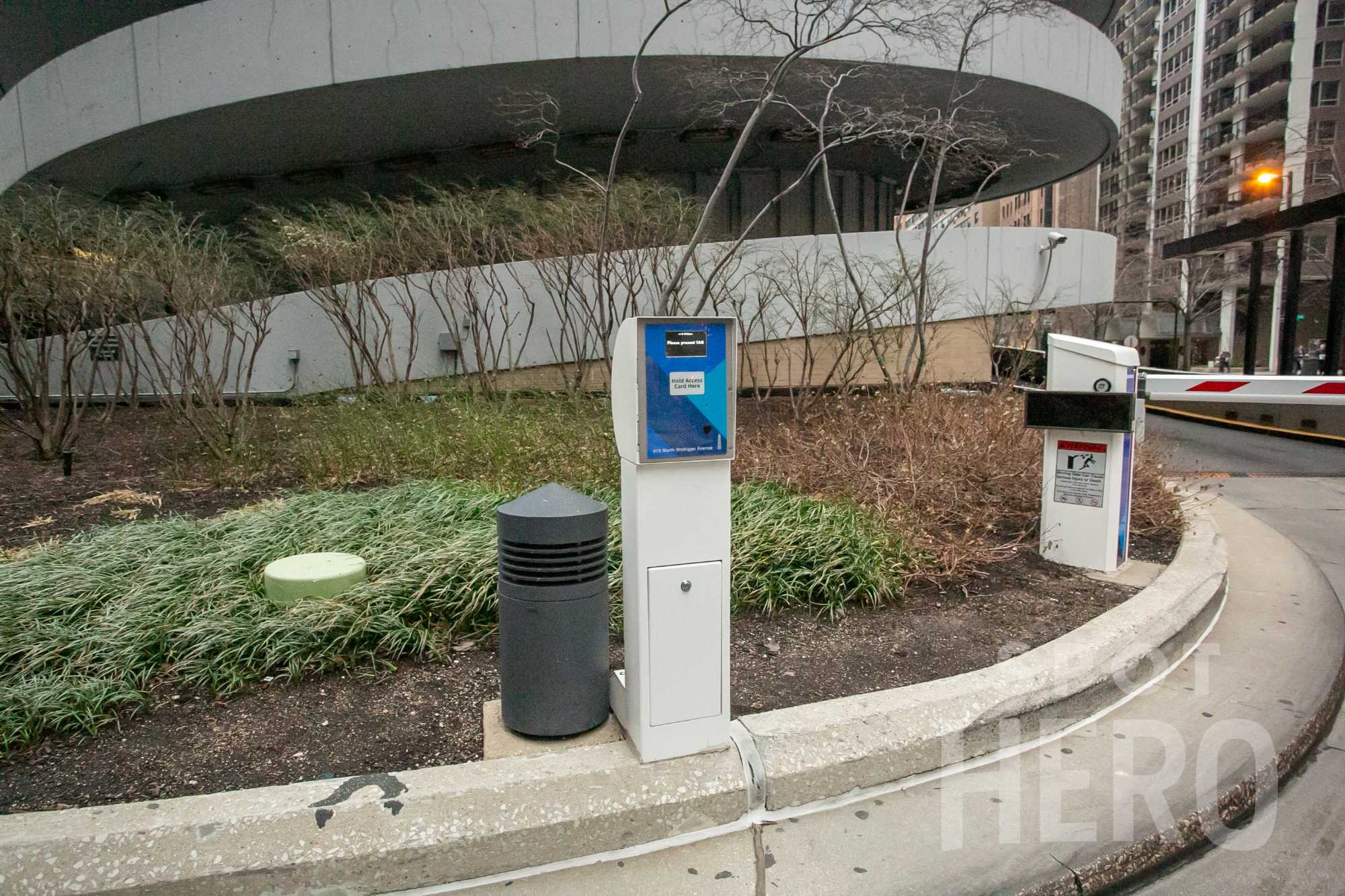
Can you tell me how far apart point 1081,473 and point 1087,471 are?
46mm

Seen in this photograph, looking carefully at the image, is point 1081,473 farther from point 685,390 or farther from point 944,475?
point 685,390

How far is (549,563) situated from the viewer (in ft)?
9.39

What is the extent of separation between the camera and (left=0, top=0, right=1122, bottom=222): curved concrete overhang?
46.3ft

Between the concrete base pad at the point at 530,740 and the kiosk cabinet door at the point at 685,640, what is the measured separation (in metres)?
0.36

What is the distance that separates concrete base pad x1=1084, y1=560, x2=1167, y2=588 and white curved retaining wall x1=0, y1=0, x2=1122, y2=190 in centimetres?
1107

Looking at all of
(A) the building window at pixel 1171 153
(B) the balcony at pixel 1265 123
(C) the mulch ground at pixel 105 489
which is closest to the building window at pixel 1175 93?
(A) the building window at pixel 1171 153

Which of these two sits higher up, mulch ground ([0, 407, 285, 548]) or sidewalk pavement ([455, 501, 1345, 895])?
mulch ground ([0, 407, 285, 548])

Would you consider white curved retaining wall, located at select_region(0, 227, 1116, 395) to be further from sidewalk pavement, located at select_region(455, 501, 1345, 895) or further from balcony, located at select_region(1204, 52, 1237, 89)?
balcony, located at select_region(1204, 52, 1237, 89)

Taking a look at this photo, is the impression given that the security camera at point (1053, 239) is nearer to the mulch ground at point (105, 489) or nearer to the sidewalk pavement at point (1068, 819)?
the sidewalk pavement at point (1068, 819)

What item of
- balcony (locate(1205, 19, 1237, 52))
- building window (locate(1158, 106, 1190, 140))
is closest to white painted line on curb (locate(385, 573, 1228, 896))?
balcony (locate(1205, 19, 1237, 52))

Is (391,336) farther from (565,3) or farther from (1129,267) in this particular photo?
(1129,267)

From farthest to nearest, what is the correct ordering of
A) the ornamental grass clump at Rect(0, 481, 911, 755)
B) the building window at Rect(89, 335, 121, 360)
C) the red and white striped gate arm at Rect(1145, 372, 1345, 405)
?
the building window at Rect(89, 335, 121, 360) < the red and white striped gate arm at Rect(1145, 372, 1345, 405) < the ornamental grass clump at Rect(0, 481, 911, 755)

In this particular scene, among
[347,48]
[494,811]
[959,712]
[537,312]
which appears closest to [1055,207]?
[537,312]

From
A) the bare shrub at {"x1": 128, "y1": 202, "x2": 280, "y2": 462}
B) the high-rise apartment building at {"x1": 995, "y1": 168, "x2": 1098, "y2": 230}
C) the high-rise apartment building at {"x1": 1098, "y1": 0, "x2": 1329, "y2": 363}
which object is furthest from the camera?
the high-rise apartment building at {"x1": 995, "y1": 168, "x2": 1098, "y2": 230}
